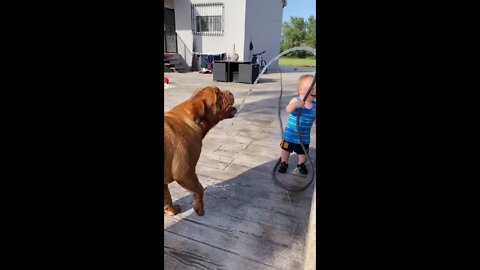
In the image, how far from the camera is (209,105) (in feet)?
6.76

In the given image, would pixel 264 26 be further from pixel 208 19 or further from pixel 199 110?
pixel 199 110

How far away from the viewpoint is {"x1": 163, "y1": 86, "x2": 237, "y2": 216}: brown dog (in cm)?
186

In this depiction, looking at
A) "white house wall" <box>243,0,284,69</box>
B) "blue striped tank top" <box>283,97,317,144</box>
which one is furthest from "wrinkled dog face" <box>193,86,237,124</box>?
"white house wall" <box>243,0,284,69</box>

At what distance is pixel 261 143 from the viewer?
4367 mm

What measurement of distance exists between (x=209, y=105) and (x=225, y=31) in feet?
45.5

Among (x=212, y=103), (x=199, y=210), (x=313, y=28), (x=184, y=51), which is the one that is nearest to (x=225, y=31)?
(x=184, y=51)

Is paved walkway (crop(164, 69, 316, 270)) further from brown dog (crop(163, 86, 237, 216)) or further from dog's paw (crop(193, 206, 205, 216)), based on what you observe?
brown dog (crop(163, 86, 237, 216))

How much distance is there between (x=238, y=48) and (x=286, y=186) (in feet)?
43.3
